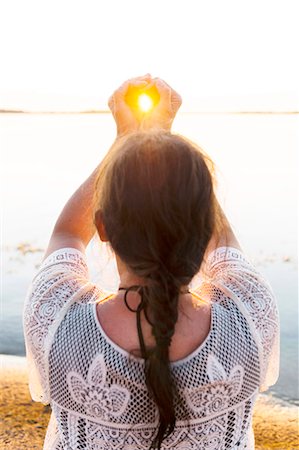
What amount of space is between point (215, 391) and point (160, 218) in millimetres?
329

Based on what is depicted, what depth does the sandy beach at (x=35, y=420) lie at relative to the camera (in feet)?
11.9

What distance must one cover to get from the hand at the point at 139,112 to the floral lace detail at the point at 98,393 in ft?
1.53

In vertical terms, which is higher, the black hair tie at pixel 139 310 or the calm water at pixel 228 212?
the black hair tie at pixel 139 310

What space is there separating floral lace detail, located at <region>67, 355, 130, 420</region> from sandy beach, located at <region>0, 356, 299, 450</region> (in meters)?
2.51

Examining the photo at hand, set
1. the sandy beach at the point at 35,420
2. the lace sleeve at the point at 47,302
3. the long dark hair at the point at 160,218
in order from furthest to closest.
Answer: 1. the sandy beach at the point at 35,420
2. the lace sleeve at the point at 47,302
3. the long dark hair at the point at 160,218

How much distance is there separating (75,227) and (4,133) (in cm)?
4038

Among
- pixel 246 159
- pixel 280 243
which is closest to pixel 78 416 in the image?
pixel 280 243

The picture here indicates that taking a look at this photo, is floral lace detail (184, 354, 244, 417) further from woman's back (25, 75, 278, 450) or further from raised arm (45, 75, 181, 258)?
raised arm (45, 75, 181, 258)

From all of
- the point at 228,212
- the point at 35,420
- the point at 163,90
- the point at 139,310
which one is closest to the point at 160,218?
the point at 139,310

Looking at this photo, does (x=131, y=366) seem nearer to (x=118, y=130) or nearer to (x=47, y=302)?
(x=47, y=302)

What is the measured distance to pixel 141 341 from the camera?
1.13 meters

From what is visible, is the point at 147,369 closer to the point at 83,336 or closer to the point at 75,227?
the point at 83,336

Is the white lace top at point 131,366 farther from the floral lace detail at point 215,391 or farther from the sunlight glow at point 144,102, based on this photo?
the sunlight glow at point 144,102

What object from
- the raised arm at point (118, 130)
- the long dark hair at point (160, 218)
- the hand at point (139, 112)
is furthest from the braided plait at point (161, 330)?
the hand at point (139, 112)
